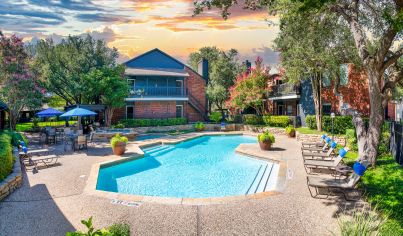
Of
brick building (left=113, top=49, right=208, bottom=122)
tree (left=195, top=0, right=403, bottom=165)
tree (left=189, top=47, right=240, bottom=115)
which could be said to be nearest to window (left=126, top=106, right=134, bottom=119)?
brick building (left=113, top=49, right=208, bottom=122)

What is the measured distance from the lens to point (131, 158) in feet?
48.7

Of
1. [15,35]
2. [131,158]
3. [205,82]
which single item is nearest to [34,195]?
[131,158]

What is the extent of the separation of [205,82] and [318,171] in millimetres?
26952

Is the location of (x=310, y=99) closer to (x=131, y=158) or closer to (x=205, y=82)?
(x=205, y=82)

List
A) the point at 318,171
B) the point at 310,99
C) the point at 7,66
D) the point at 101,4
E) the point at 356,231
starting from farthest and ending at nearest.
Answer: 1. the point at 310,99
2. the point at 7,66
3. the point at 101,4
4. the point at 318,171
5. the point at 356,231

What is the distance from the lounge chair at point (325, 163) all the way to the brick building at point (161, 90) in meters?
21.5

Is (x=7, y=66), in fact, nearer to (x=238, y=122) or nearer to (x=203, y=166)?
(x=203, y=166)

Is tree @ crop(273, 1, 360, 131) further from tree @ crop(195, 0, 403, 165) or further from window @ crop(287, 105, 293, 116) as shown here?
window @ crop(287, 105, 293, 116)

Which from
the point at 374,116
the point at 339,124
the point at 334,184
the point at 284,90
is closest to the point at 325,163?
the point at 374,116

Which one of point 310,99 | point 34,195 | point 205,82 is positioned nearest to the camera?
point 34,195

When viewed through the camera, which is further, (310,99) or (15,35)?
(310,99)

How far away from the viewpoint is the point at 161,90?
31.1 metres

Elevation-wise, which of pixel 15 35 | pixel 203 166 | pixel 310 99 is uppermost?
pixel 15 35

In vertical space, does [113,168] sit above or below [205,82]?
below
